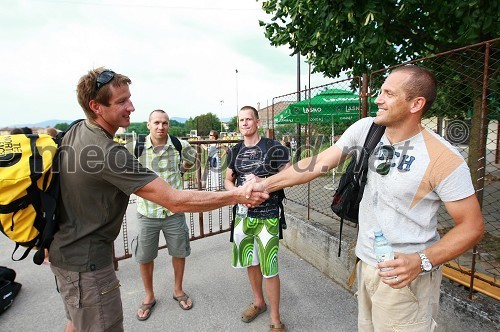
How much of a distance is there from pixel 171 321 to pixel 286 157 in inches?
81.7

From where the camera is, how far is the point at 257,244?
9.71 ft

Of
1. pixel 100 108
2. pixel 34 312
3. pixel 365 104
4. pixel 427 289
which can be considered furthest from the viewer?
pixel 365 104

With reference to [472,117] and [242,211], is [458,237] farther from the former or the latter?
[472,117]

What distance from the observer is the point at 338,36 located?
14.2ft

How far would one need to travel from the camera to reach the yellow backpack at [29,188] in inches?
63.0

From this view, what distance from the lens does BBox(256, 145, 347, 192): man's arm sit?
223cm

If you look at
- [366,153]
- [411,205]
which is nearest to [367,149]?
[366,153]

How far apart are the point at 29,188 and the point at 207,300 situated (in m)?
2.39

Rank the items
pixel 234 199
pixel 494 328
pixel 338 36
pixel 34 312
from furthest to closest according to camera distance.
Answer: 1. pixel 338 36
2. pixel 34 312
3. pixel 234 199
4. pixel 494 328

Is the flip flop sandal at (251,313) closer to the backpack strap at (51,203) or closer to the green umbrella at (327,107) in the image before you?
the backpack strap at (51,203)

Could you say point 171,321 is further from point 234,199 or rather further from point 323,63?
point 323,63

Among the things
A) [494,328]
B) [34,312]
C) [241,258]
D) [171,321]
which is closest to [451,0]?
[494,328]

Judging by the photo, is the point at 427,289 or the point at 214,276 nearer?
the point at 427,289

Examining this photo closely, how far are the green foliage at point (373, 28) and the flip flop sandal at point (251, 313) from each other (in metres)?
3.49
